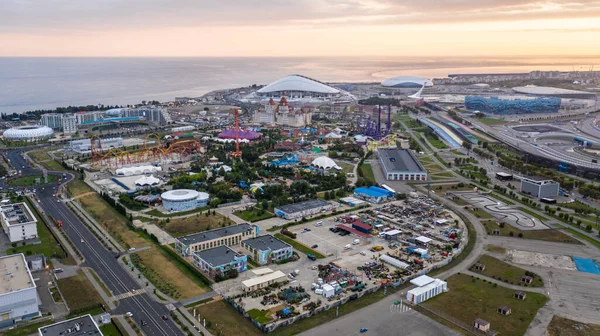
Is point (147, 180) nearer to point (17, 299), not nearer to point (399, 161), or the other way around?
point (17, 299)

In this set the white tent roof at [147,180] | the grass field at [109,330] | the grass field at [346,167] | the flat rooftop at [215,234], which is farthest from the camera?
the grass field at [346,167]

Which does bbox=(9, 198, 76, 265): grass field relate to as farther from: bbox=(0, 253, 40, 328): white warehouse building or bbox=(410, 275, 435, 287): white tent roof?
bbox=(410, 275, 435, 287): white tent roof

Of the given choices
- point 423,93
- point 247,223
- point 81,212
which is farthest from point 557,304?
point 423,93

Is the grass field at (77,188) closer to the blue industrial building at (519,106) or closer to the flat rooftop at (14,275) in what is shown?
the flat rooftop at (14,275)

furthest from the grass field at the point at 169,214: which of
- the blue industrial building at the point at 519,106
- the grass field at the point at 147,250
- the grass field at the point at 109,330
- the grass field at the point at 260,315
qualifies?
the blue industrial building at the point at 519,106

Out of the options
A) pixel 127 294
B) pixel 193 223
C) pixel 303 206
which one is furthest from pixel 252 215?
pixel 127 294

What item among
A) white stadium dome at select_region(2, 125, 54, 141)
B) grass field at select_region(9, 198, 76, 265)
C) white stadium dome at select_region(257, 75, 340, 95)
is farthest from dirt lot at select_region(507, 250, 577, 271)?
white stadium dome at select_region(257, 75, 340, 95)

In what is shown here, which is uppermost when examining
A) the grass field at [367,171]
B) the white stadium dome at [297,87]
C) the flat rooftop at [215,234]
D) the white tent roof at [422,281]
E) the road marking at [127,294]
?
the white stadium dome at [297,87]

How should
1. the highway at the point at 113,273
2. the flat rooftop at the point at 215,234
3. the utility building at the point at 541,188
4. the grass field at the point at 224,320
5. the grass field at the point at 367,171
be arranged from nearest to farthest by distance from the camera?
the grass field at the point at 224,320 → the highway at the point at 113,273 → the flat rooftop at the point at 215,234 → the utility building at the point at 541,188 → the grass field at the point at 367,171
